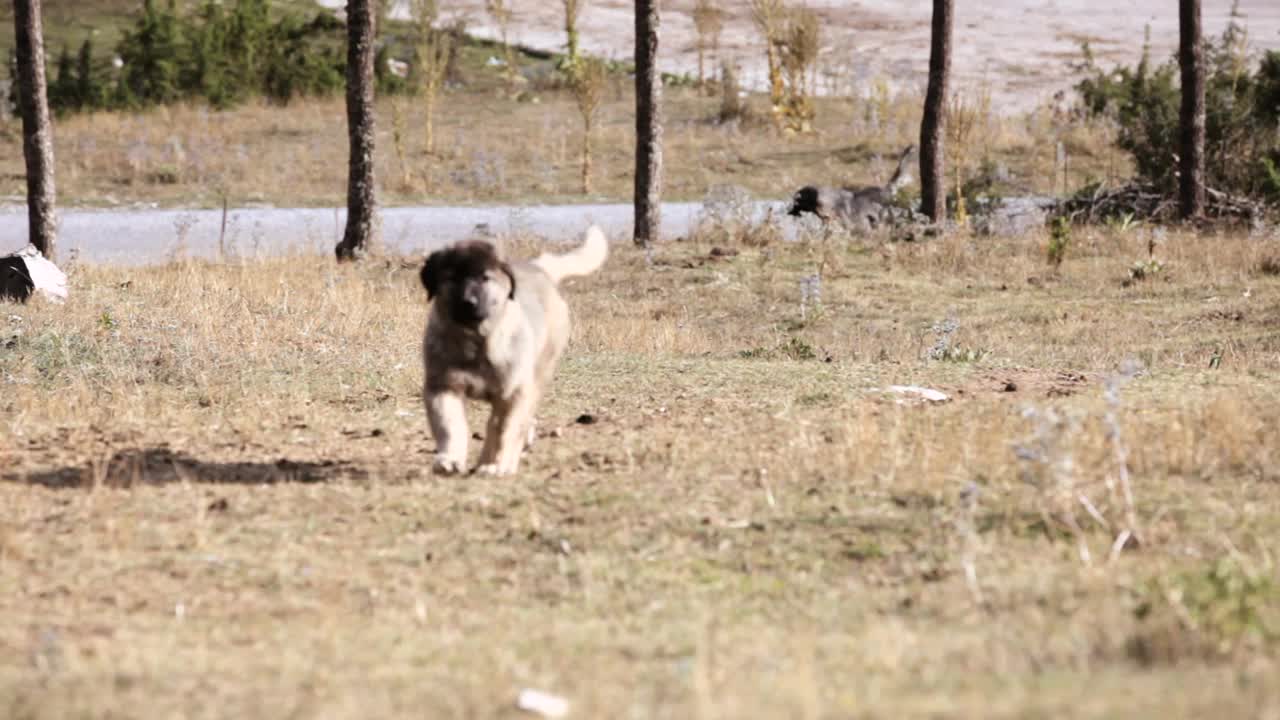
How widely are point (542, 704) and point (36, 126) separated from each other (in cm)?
1356

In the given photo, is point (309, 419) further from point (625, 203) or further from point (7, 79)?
point (7, 79)

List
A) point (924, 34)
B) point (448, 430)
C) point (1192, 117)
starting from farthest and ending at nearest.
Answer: point (924, 34) → point (1192, 117) → point (448, 430)

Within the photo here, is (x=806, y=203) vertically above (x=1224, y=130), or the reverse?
(x=1224, y=130)

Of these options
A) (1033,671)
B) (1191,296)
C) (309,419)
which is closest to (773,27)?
(1191,296)

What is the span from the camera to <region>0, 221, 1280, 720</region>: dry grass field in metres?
4.92

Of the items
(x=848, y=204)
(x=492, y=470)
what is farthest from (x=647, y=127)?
(x=492, y=470)

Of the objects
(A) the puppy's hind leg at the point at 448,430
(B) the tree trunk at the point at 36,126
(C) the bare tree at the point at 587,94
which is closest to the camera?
(A) the puppy's hind leg at the point at 448,430

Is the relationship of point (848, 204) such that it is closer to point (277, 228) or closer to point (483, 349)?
point (277, 228)

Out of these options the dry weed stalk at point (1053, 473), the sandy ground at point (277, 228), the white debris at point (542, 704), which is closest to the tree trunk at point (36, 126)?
the sandy ground at point (277, 228)

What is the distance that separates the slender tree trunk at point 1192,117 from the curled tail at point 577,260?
14712 millimetres

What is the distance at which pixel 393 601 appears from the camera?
6.10 m

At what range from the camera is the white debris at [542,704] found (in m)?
4.62

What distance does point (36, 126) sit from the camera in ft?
54.0

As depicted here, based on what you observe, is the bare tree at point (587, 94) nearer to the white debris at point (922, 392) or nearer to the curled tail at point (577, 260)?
the white debris at point (922, 392)
